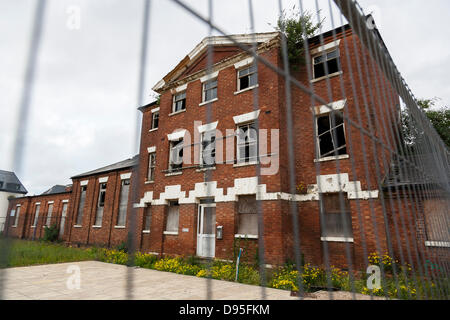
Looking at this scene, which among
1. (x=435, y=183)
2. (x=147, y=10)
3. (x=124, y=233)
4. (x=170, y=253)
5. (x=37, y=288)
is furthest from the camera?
(x=124, y=233)

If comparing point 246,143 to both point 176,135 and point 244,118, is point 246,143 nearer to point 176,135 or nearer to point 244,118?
point 244,118

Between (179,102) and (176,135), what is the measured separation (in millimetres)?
1811

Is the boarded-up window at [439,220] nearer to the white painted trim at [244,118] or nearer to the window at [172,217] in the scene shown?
the white painted trim at [244,118]

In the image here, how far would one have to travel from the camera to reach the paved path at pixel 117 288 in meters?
5.47

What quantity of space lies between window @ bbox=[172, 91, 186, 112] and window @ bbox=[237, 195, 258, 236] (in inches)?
223

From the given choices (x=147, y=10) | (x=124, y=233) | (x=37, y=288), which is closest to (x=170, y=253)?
(x=124, y=233)

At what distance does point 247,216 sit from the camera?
9633mm

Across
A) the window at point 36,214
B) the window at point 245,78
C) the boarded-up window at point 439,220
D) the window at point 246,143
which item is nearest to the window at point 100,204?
the window at point 36,214

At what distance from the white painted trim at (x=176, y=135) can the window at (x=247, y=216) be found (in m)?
4.31

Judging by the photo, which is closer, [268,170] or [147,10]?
[147,10]

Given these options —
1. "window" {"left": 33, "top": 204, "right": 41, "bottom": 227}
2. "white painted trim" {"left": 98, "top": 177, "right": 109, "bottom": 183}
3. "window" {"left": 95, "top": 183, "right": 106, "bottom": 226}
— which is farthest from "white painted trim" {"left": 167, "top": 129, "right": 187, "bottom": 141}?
"window" {"left": 33, "top": 204, "right": 41, "bottom": 227}

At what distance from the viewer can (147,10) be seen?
1.18m
